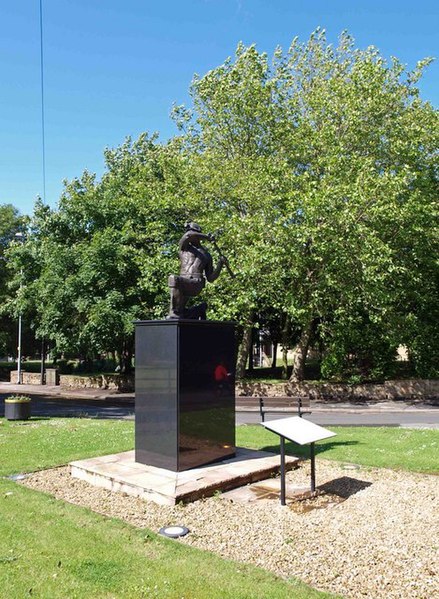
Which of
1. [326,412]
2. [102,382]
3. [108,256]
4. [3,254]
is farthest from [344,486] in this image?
[3,254]

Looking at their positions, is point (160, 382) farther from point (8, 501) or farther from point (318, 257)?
point (318, 257)

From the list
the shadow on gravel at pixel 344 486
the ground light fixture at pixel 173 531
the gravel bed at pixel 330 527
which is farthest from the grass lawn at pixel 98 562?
the shadow on gravel at pixel 344 486

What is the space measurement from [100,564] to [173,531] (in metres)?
1.12

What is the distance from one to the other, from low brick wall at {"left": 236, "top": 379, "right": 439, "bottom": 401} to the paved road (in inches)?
67.8

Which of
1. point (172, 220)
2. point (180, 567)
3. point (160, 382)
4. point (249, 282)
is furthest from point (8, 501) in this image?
point (172, 220)

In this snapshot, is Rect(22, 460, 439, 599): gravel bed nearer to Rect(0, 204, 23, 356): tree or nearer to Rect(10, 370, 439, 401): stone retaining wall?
Rect(10, 370, 439, 401): stone retaining wall

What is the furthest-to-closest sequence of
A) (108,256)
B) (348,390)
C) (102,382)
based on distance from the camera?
(102,382), (108,256), (348,390)

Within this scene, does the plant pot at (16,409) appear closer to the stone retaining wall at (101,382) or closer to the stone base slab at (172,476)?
the stone base slab at (172,476)

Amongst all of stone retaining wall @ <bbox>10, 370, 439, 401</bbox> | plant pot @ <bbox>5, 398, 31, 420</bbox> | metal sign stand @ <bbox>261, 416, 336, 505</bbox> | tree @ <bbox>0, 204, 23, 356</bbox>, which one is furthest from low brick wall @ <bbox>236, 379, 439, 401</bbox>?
tree @ <bbox>0, 204, 23, 356</bbox>

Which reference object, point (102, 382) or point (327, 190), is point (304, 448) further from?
point (102, 382)

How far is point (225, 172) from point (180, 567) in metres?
20.4

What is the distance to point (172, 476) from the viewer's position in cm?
778

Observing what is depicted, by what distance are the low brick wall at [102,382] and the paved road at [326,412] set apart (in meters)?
3.60

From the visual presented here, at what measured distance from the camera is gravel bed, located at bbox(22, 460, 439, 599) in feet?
15.7
